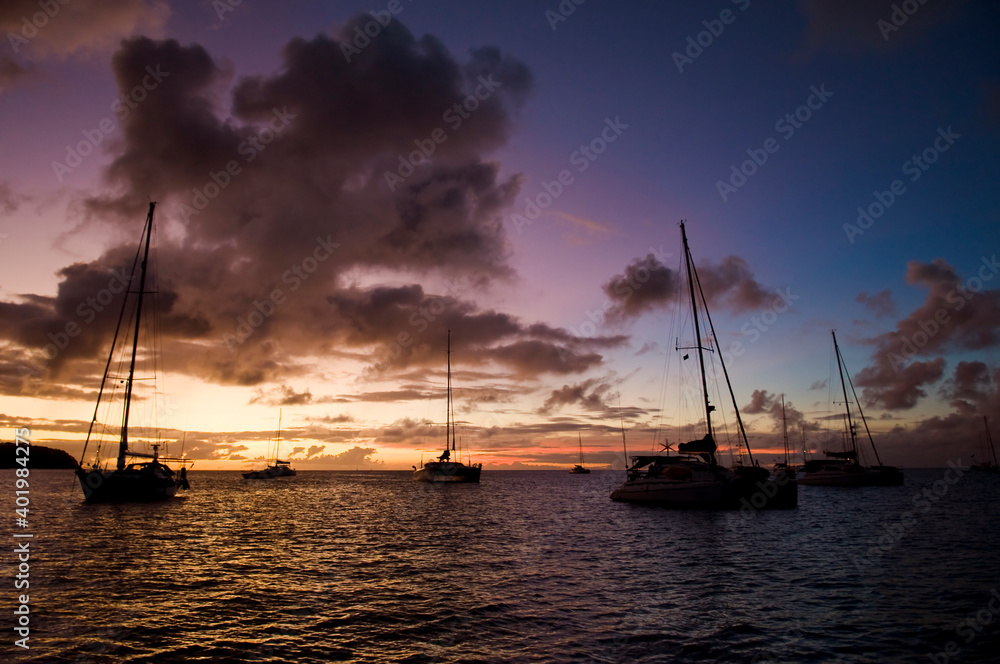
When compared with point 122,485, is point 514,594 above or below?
below

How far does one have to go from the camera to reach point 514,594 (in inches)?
798

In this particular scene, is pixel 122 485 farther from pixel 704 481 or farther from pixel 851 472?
pixel 851 472

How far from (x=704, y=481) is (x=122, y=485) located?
2249 inches

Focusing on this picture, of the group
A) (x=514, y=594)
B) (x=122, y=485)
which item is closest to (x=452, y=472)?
(x=122, y=485)

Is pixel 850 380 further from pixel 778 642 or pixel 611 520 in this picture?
pixel 778 642

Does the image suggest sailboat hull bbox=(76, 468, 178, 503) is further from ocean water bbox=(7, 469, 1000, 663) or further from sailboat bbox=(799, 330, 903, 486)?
sailboat bbox=(799, 330, 903, 486)

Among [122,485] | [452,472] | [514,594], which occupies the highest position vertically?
[122,485]

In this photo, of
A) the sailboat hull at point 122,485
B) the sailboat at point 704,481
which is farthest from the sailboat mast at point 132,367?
the sailboat at point 704,481

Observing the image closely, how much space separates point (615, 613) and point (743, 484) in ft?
123

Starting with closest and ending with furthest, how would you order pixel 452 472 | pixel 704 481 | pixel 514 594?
pixel 514 594, pixel 704 481, pixel 452 472

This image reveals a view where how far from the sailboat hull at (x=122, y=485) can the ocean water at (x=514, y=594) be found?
16.3m

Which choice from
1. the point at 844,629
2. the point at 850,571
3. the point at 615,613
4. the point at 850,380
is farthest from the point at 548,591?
the point at 850,380

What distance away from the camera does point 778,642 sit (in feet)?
48.4

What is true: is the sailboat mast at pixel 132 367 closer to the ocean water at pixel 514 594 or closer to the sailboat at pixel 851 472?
the ocean water at pixel 514 594
